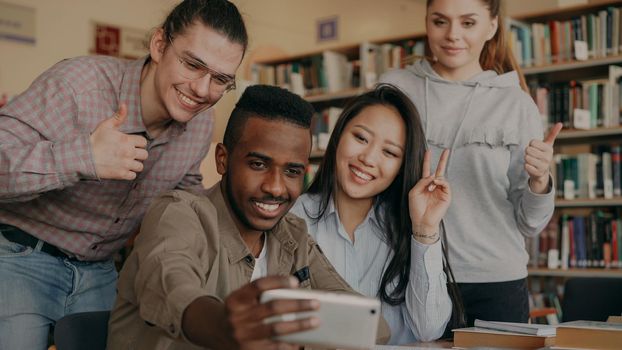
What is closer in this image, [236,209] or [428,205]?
[236,209]

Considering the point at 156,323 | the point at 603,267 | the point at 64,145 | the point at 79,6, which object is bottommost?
the point at 603,267

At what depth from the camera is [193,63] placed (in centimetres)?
174

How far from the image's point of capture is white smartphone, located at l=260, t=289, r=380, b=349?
86 cm

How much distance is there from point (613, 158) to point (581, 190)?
0.85ft

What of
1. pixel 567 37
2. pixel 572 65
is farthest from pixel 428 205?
pixel 567 37

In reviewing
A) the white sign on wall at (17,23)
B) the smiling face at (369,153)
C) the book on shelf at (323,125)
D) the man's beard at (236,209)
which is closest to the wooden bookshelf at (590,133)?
the book on shelf at (323,125)

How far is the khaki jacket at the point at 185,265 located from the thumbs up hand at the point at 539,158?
25.2 inches

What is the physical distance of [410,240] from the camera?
6.38 ft

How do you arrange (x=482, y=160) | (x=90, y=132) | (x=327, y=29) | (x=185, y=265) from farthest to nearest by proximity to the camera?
(x=327, y=29) < (x=482, y=160) < (x=90, y=132) < (x=185, y=265)

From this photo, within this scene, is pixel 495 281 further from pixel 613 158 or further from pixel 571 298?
pixel 613 158

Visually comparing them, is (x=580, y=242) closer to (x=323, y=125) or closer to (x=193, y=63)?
(x=323, y=125)

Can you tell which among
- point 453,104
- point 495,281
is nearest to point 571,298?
point 495,281

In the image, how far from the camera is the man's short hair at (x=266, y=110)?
1557 millimetres

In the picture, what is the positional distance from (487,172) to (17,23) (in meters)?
5.00
